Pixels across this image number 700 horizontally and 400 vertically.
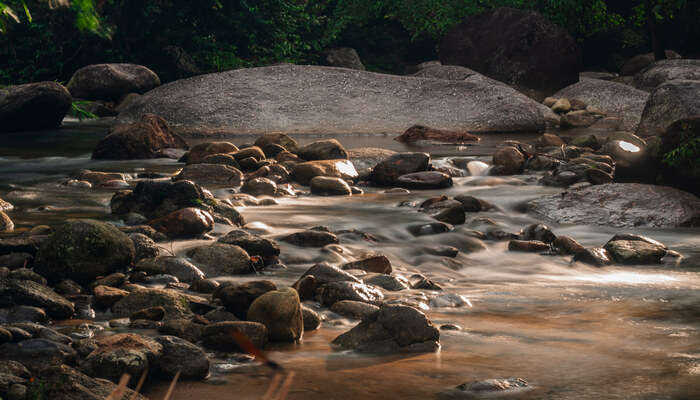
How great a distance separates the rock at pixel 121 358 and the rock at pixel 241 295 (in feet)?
2.86

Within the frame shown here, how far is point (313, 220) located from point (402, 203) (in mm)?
1212

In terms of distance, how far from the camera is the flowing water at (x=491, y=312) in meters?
3.23

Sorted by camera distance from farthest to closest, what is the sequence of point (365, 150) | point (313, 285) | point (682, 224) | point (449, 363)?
point (365, 150)
point (682, 224)
point (313, 285)
point (449, 363)

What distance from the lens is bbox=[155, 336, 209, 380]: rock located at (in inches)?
129

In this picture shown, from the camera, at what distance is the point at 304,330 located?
4.09 m

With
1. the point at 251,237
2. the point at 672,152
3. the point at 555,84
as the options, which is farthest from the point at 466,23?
the point at 251,237

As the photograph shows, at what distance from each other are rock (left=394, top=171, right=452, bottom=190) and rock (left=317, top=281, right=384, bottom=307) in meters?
4.47

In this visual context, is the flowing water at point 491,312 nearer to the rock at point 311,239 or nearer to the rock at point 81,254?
the rock at point 311,239

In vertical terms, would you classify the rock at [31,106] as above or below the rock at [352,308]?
below

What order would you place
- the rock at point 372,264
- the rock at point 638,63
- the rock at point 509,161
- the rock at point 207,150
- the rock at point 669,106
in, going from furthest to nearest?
the rock at point 638,63, the rock at point 669,106, the rock at point 207,150, the rock at point 509,161, the rock at point 372,264

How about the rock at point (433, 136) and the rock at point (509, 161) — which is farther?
the rock at point (433, 136)

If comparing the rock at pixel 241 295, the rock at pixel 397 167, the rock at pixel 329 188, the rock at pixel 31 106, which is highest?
the rock at pixel 241 295

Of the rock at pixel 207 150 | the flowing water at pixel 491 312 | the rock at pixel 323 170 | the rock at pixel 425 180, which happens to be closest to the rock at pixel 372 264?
the flowing water at pixel 491 312

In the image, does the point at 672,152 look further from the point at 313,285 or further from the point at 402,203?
the point at 313,285
